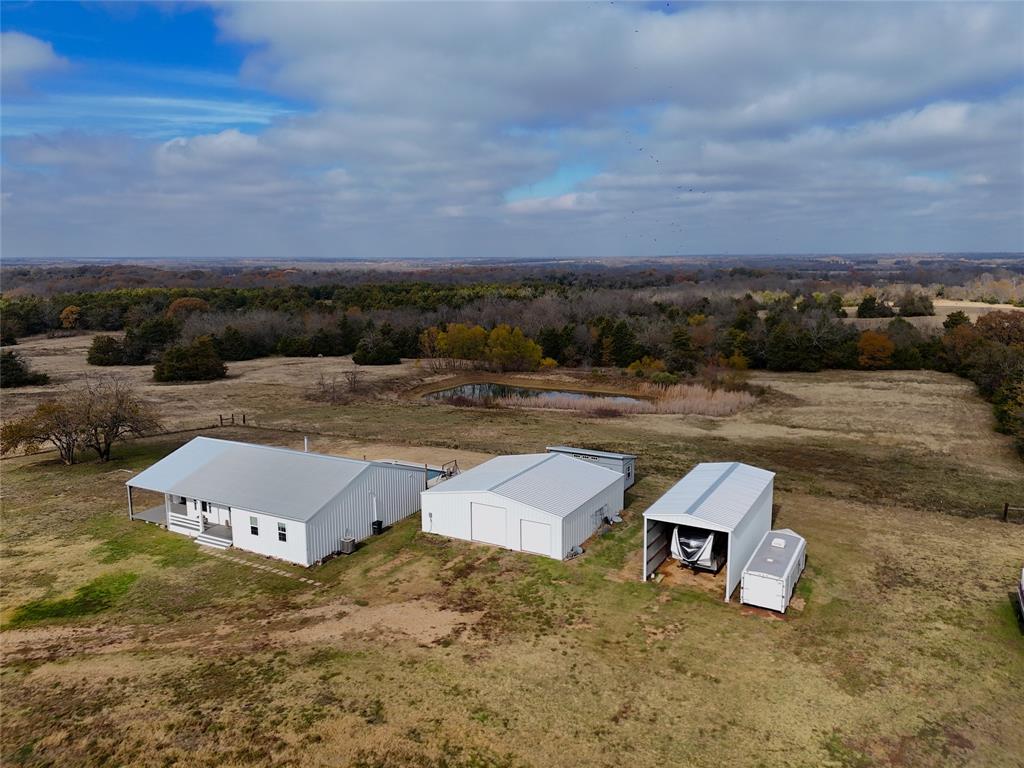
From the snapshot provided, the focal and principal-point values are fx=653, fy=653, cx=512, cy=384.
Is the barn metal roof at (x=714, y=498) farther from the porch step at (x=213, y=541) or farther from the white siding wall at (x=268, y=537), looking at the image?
the porch step at (x=213, y=541)

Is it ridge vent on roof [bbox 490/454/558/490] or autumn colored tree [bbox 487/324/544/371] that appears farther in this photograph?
autumn colored tree [bbox 487/324/544/371]

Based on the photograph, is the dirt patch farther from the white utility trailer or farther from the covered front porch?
the white utility trailer

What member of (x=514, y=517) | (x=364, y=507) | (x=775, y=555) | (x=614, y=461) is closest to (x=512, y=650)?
(x=514, y=517)

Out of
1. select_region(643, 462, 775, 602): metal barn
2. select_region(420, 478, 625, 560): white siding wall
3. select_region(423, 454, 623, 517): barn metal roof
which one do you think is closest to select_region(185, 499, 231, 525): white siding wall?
select_region(420, 478, 625, 560): white siding wall

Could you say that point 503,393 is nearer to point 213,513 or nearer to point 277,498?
point 213,513

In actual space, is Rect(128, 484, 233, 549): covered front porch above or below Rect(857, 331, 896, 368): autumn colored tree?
below

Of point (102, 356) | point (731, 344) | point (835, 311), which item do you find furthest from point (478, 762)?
point (835, 311)

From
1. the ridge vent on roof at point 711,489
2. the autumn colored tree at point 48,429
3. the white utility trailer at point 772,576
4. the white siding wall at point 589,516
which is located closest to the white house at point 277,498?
the white siding wall at point 589,516
